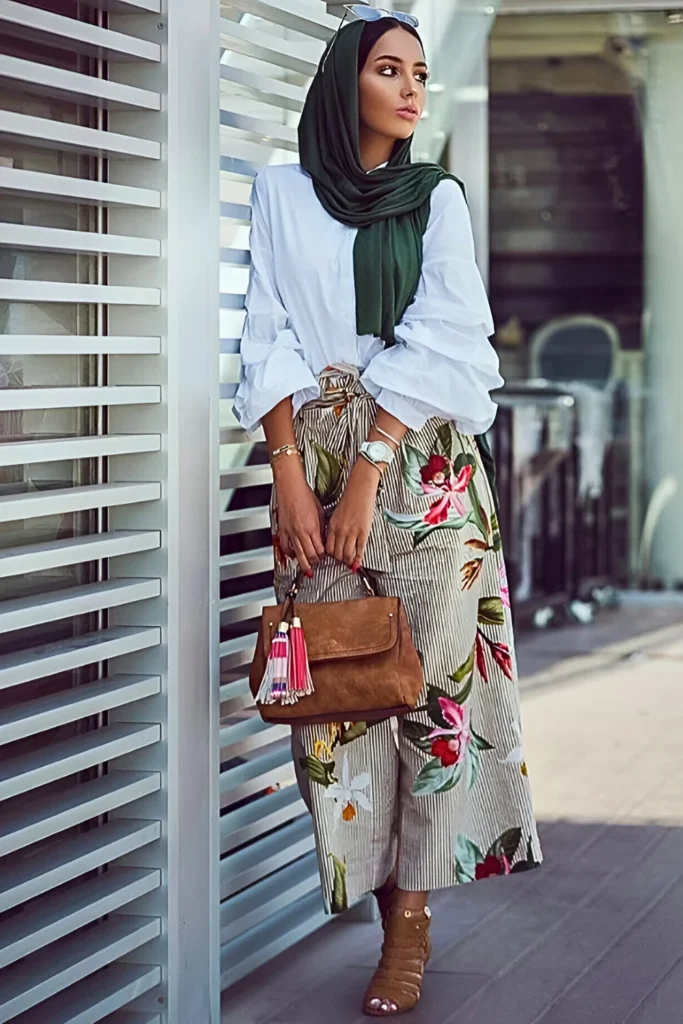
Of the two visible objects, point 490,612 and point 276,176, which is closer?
point 276,176

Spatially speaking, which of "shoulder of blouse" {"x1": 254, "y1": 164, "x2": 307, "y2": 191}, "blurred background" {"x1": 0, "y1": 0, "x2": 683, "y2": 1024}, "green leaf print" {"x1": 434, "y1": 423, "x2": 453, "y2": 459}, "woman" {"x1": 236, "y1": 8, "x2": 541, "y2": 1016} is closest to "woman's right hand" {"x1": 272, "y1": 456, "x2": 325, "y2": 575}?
"woman" {"x1": 236, "y1": 8, "x2": 541, "y2": 1016}

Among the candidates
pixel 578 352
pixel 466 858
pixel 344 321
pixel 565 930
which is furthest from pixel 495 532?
pixel 578 352

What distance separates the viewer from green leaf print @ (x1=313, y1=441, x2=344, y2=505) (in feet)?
8.99

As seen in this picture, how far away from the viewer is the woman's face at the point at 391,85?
2.68m

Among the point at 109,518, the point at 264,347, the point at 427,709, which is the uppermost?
the point at 264,347

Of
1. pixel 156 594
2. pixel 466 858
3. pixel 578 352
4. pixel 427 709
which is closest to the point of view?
pixel 156 594

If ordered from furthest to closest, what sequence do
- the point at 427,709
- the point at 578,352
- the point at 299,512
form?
the point at 578,352 < the point at 427,709 < the point at 299,512

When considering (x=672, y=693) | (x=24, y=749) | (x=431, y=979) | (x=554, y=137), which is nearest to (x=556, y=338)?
(x=554, y=137)

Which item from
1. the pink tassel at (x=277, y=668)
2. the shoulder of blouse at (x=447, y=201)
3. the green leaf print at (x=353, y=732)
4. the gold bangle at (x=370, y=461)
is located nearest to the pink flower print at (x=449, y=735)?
the green leaf print at (x=353, y=732)

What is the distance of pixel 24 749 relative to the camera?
95.1 inches

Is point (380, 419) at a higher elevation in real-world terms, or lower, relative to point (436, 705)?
higher

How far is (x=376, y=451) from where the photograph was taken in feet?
8.61

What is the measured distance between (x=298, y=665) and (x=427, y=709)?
0.99 feet

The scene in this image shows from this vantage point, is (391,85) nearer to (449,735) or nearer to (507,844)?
(449,735)
